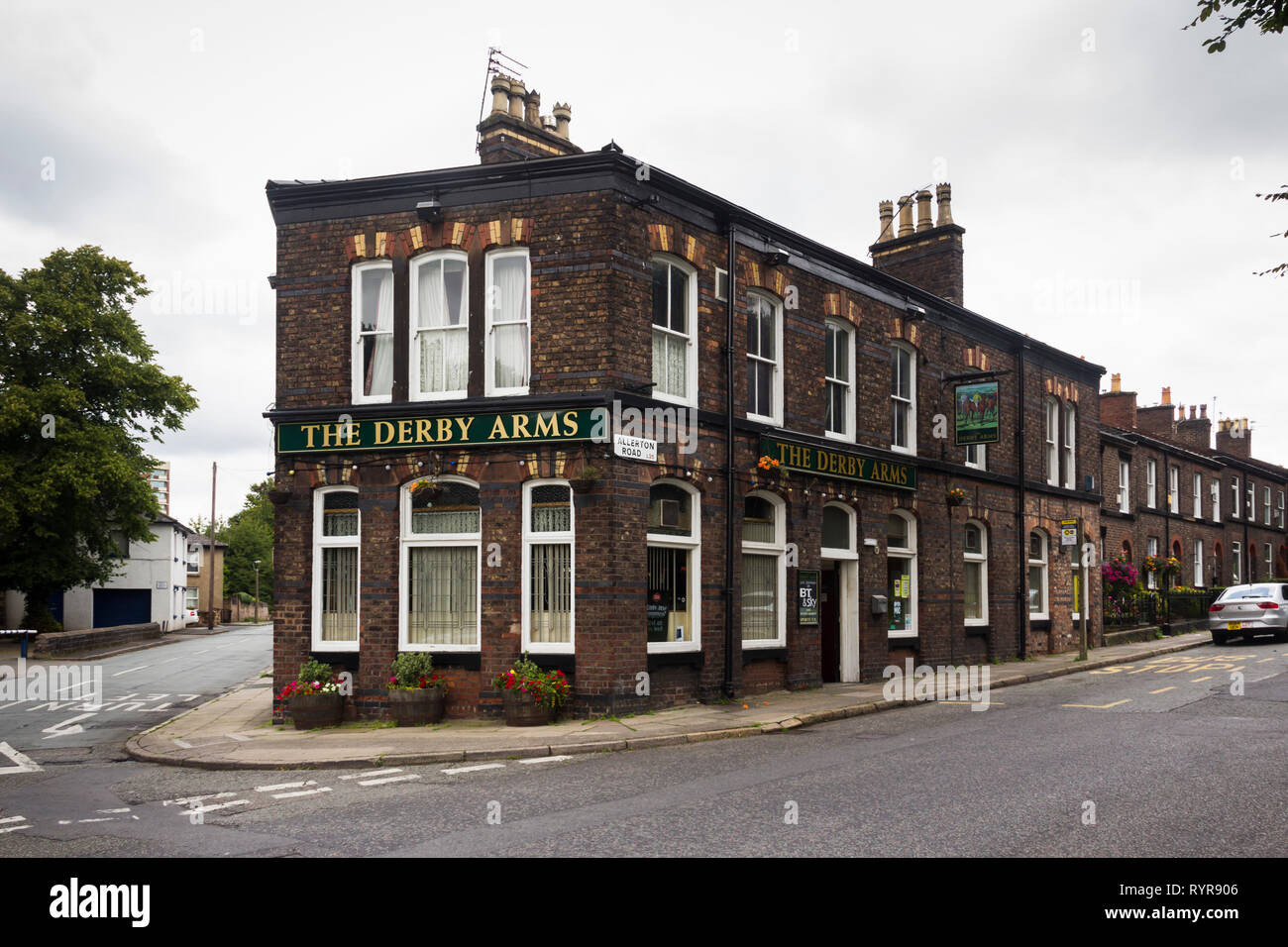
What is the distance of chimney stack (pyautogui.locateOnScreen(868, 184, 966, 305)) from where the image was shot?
940 inches

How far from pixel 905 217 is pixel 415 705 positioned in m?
17.6

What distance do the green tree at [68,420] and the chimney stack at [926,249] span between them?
1106 inches

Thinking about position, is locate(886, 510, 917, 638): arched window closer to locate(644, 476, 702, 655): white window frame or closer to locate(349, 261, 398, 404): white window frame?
locate(644, 476, 702, 655): white window frame

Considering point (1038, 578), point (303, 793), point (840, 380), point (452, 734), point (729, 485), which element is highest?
point (840, 380)

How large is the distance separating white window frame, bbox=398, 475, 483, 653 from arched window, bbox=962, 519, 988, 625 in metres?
12.6

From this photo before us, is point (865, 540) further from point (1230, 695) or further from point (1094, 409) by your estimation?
point (1094, 409)

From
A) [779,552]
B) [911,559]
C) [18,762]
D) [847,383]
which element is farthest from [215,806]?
[911,559]

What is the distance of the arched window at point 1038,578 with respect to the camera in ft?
83.8

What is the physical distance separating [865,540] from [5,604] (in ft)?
132

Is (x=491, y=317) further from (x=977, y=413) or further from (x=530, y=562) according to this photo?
(x=977, y=413)

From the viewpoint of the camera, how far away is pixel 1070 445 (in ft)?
90.0

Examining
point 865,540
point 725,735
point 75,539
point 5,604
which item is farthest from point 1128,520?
point 5,604

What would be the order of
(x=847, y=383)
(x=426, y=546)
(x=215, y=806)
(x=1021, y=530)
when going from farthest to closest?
(x=1021, y=530) < (x=847, y=383) < (x=426, y=546) < (x=215, y=806)

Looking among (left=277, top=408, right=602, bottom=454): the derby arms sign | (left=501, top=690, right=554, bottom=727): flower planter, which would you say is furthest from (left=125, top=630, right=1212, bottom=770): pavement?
(left=277, top=408, right=602, bottom=454): the derby arms sign
